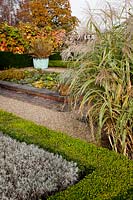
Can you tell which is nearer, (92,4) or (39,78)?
(92,4)

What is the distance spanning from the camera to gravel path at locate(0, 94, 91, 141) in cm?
375

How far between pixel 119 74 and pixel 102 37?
46 centimetres

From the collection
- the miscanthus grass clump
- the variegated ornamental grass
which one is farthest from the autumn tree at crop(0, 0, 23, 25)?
the miscanthus grass clump

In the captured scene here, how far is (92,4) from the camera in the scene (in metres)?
3.36

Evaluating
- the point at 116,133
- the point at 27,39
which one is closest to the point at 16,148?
the point at 116,133

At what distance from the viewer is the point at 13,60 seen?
987cm

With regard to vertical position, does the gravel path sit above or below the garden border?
below

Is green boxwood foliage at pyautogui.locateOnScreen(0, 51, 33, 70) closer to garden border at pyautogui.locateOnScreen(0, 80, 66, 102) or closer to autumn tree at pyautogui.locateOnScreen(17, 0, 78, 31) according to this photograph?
garden border at pyautogui.locateOnScreen(0, 80, 66, 102)

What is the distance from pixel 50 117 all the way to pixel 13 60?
232 inches

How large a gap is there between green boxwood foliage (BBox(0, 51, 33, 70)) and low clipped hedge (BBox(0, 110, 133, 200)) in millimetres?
6657

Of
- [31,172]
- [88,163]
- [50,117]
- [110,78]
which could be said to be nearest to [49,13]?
[50,117]

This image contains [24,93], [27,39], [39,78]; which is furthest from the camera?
[27,39]

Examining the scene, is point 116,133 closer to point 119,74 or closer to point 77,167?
point 119,74

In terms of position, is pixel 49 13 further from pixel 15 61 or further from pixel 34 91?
pixel 34 91
